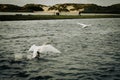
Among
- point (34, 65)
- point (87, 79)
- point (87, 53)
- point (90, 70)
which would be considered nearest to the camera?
point (87, 79)

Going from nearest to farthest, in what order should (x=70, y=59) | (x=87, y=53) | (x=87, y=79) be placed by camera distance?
1. (x=87, y=79)
2. (x=70, y=59)
3. (x=87, y=53)

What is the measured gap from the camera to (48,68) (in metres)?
14.3

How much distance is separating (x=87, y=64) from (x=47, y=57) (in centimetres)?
316

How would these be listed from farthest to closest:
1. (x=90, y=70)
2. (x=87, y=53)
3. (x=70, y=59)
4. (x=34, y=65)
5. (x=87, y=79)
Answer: (x=87, y=53) < (x=70, y=59) < (x=34, y=65) < (x=90, y=70) < (x=87, y=79)

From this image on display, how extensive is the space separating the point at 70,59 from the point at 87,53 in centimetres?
258

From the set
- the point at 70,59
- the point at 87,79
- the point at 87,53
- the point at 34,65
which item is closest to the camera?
the point at 87,79

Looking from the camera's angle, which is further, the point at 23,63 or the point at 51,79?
the point at 23,63

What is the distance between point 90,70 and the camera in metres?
13.8

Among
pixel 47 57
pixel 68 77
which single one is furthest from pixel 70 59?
pixel 68 77

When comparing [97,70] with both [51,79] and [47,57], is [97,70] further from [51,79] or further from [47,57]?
[47,57]

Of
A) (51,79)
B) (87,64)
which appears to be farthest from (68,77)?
(87,64)

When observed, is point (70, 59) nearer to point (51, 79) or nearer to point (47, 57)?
point (47, 57)

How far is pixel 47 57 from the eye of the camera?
56.6 ft

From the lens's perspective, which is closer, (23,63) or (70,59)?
(23,63)
